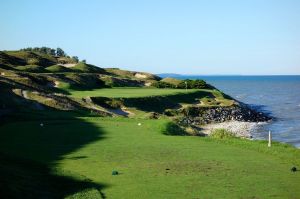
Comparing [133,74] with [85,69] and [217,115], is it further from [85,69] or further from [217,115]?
[217,115]

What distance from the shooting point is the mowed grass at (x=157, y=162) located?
48.8 ft

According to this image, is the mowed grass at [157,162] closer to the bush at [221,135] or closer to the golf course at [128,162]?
the golf course at [128,162]

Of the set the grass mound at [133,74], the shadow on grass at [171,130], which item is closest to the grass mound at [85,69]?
the grass mound at [133,74]

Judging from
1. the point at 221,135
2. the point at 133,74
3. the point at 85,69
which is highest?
the point at 85,69

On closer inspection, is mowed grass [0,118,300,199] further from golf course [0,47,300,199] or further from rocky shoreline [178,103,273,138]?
rocky shoreline [178,103,273,138]

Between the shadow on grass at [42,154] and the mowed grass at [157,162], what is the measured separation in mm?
54

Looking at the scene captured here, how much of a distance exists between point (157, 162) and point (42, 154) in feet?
17.6

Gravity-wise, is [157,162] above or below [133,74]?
below

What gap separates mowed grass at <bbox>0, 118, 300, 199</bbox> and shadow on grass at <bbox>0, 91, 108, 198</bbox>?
0.05m

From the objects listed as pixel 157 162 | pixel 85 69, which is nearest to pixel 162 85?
pixel 85 69

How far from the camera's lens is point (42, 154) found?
20875 mm

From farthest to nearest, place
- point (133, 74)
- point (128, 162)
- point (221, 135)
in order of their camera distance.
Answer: point (133, 74), point (221, 135), point (128, 162)

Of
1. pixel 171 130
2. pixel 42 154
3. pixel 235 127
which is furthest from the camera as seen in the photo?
pixel 235 127

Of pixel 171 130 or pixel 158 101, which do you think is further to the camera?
pixel 158 101
